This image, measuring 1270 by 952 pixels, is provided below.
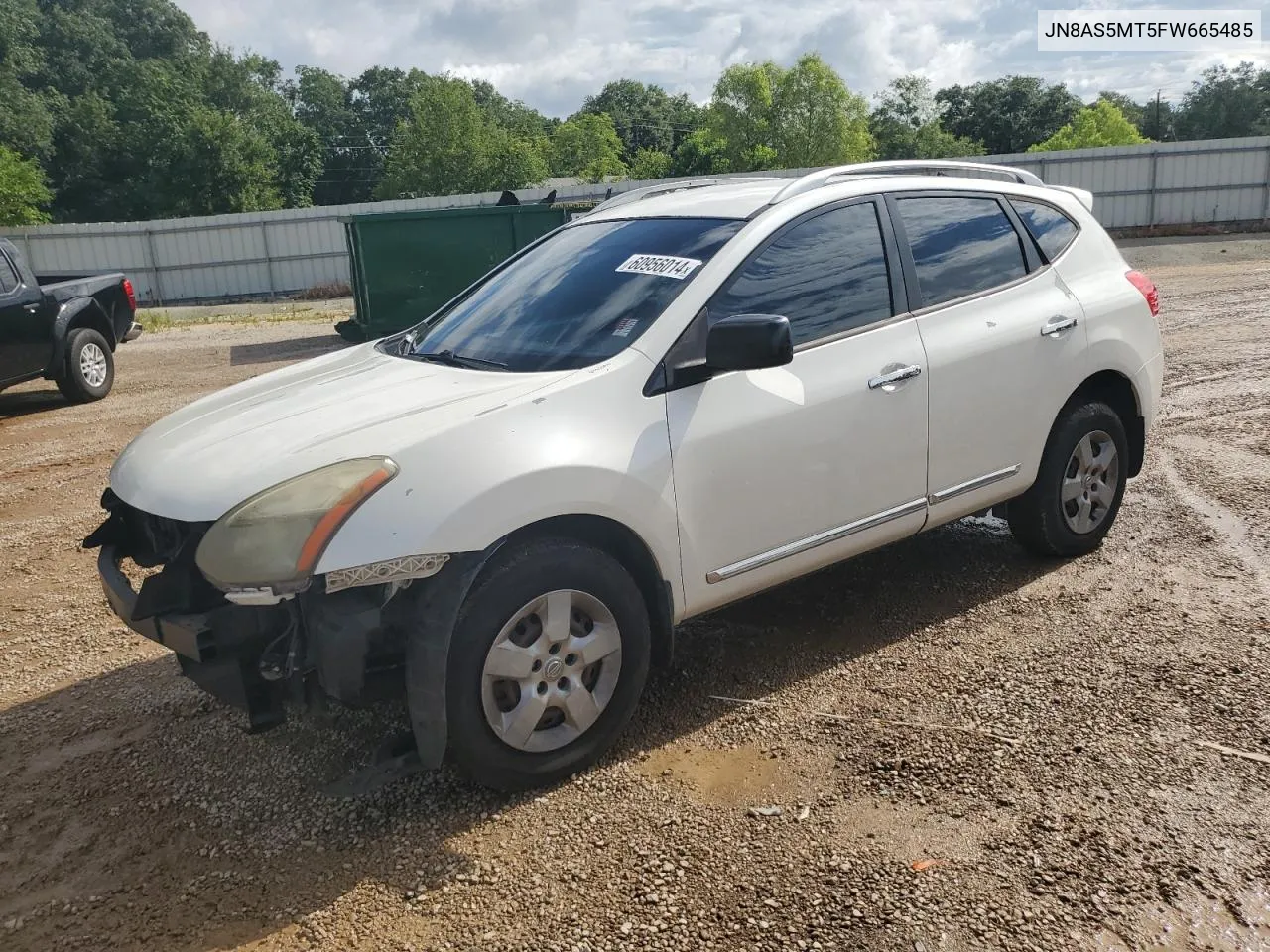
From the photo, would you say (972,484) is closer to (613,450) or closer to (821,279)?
(821,279)

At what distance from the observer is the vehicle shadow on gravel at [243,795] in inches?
110

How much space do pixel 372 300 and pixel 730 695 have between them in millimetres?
11793

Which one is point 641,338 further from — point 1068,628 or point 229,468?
point 1068,628

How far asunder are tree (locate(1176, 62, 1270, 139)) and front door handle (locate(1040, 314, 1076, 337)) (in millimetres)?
71436

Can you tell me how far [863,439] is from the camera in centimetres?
377

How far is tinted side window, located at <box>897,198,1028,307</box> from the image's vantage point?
4.15m

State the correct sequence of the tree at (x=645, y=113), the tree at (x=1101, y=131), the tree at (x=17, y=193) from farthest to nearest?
the tree at (x=645, y=113)
the tree at (x=1101, y=131)
the tree at (x=17, y=193)

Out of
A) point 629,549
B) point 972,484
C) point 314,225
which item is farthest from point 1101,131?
point 629,549

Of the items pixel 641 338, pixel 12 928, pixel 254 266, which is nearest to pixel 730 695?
pixel 641 338

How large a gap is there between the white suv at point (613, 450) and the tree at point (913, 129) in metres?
68.7

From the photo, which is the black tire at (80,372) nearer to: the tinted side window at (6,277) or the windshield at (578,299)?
the tinted side window at (6,277)

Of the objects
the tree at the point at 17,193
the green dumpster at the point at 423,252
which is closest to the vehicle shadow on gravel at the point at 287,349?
the green dumpster at the point at 423,252

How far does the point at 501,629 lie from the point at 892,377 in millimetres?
1817

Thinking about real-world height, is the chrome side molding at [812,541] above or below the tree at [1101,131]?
below
